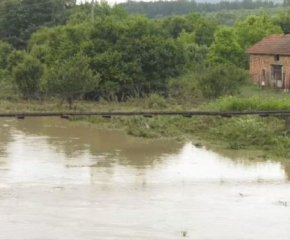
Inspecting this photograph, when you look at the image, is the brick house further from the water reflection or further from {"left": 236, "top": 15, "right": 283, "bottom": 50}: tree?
the water reflection

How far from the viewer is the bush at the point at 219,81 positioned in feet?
93.9

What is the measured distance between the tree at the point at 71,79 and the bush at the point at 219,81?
15.0 ft

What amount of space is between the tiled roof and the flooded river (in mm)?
11688

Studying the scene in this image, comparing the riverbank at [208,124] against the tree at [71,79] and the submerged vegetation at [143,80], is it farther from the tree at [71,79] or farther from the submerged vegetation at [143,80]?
the tree at [71,79]

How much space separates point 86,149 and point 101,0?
42.6 metres

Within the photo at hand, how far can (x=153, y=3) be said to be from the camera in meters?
94.6

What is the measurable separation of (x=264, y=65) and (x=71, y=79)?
30.6 ft

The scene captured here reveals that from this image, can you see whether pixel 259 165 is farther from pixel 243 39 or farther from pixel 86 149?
pixel 243 39

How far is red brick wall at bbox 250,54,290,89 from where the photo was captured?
31.7 metres

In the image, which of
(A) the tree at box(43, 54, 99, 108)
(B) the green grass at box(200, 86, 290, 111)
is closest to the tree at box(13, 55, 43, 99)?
(A) the tree at box(43, 54, 99, 108)

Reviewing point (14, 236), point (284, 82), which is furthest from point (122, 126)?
point (14, 236)

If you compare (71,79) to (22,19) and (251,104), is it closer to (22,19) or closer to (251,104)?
(251,104)

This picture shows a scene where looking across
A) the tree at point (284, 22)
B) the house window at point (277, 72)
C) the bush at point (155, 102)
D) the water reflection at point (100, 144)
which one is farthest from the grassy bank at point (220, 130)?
the tree at point (284, 22)

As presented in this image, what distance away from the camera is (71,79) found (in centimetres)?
2948
